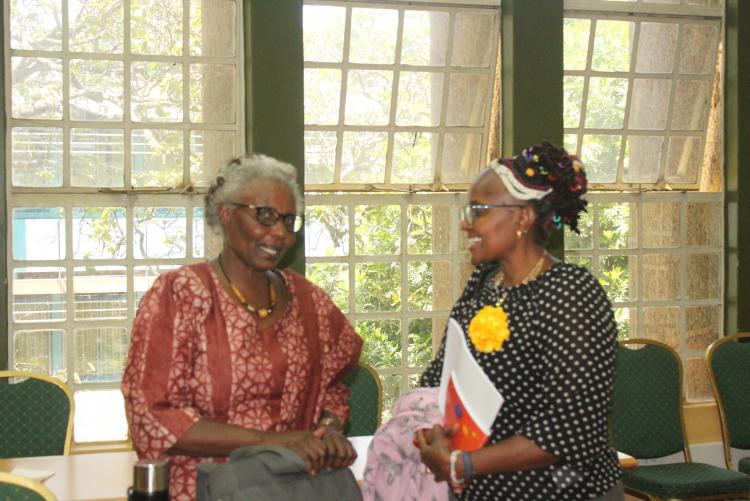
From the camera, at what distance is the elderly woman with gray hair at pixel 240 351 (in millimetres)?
2322

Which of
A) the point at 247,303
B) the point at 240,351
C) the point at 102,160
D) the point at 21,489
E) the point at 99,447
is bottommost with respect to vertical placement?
the point at 99,447

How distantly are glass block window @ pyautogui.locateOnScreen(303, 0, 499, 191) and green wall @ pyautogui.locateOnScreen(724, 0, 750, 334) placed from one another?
1.40 metres

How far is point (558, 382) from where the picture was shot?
2.08 meters

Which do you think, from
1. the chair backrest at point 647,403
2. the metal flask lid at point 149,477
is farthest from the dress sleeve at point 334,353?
the chair backrest at point 647,403

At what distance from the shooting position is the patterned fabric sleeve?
263 cm

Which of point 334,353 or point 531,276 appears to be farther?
point 334,353

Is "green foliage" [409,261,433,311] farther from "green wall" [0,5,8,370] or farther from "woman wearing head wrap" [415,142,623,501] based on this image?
"woman wearing head wrap" [415,142,623,501]

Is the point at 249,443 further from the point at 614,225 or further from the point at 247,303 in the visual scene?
the point at 614,225

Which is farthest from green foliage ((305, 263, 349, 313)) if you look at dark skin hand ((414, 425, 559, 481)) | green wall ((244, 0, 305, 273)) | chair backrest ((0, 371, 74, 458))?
dark skin hand ((414, 425, 559, 481))

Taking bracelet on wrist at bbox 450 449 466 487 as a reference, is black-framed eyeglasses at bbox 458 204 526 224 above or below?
above

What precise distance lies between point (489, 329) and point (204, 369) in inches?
27.7

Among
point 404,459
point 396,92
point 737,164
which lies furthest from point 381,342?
point 404,459

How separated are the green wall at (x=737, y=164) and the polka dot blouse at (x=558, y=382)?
12.0 feet

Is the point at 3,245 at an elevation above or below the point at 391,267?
above
